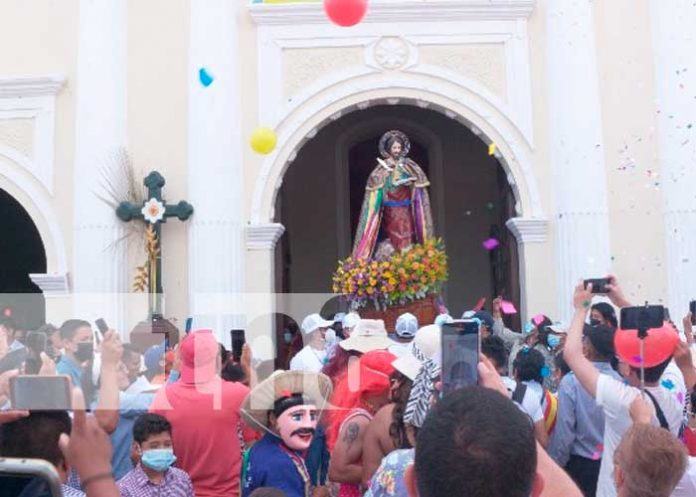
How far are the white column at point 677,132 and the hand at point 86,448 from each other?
921 cm

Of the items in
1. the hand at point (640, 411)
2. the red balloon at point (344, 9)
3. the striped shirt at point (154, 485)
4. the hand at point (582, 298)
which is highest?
the red balloon at point (344, 9)

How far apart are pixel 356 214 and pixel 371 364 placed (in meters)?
11.1

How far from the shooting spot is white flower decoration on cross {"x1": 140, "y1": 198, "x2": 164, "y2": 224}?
1058 cm

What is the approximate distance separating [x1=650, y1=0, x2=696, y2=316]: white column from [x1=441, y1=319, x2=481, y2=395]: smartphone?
8.32 metres

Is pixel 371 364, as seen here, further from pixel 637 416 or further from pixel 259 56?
pixel 259 56

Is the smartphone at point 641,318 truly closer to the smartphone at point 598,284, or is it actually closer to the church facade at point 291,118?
the smartphone at point 598,284

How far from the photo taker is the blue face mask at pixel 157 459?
3650 mm

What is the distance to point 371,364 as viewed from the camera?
433 centimetres

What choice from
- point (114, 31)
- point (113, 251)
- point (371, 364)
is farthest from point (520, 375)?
point (114, 31)

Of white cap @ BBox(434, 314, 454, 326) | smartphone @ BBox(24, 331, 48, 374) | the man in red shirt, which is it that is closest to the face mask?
smartphone @ BBox(24, 331, 48, 374)

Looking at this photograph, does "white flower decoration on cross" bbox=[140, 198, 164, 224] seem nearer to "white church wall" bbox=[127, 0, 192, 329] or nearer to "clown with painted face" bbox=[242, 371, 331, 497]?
"white church wall" bbox=[127, 0, 192, 329]

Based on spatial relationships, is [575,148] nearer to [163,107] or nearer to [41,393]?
[163,107]

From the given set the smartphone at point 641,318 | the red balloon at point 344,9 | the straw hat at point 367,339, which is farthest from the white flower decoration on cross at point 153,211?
the smartphone at point 641,318

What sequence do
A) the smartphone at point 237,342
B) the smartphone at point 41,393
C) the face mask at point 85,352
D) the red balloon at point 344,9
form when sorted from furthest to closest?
the red balloon at point 344,9 → the smartphone at point 237,342 → the face mask at point 85,352 → the smartphone at point 41,393
